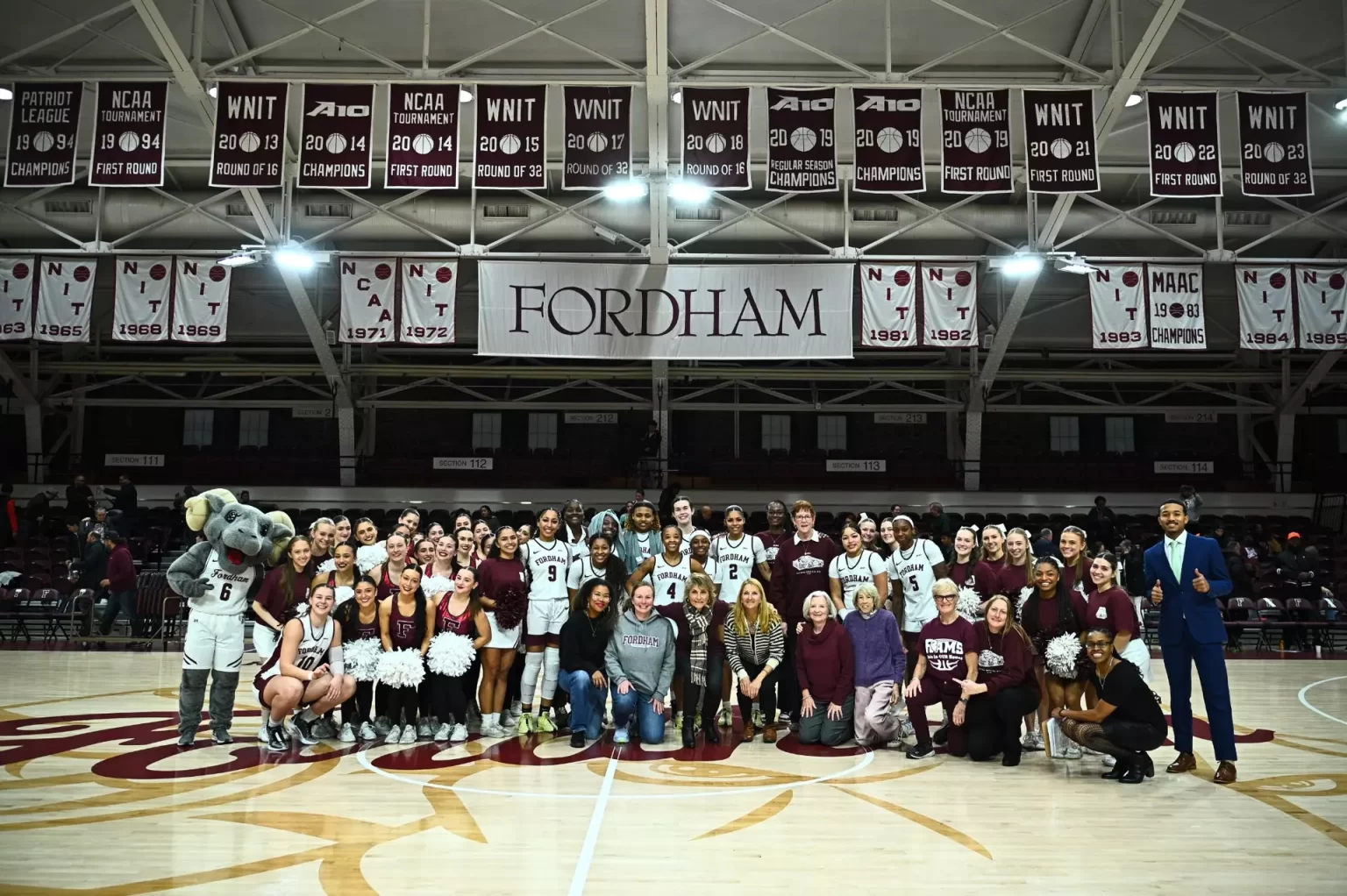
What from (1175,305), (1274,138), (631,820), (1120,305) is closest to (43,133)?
(631,820)

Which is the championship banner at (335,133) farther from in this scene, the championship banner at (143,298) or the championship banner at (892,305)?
the championship banner at (892,305)

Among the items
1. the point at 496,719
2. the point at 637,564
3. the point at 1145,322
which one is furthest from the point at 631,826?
the point at 1145,322

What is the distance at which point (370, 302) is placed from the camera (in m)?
17.7

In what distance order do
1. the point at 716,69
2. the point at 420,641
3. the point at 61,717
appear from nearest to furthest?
the point at 420,641, the point at 61,717, the point at 716,69

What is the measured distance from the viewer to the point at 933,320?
17656 mm

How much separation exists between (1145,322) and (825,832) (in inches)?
592

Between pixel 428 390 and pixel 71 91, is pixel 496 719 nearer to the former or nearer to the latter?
pixel 71 91

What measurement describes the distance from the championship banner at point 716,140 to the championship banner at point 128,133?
7316mm

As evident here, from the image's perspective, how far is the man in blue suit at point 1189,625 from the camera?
6.91 meters

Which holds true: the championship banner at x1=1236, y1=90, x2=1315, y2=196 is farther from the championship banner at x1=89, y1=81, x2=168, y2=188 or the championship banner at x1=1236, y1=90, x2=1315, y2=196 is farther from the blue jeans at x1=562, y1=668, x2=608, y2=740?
the championship banner at x1=89, y1=81, x2=168, y2=188

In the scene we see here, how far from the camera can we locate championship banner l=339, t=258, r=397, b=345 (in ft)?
58.1

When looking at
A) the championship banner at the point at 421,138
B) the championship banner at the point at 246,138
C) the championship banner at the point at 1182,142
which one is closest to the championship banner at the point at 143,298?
the championship banner at the point at 246,138

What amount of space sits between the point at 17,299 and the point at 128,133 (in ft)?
19.2

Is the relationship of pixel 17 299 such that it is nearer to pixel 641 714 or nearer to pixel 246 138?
pixel 246 138
